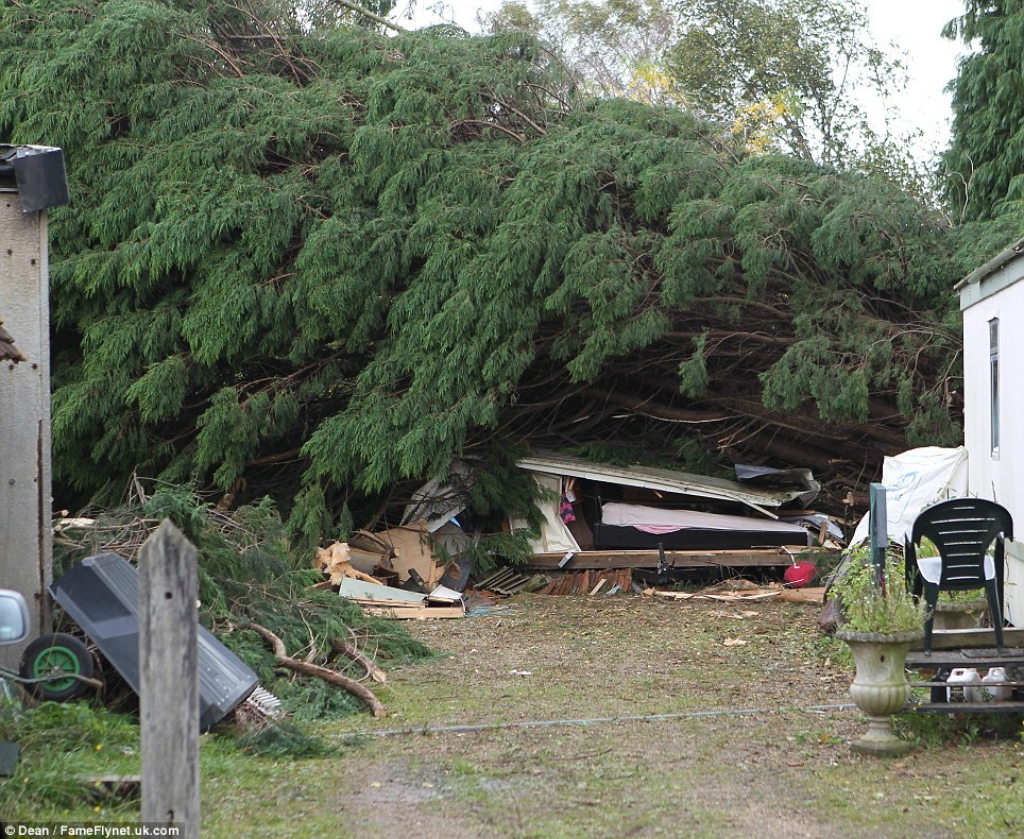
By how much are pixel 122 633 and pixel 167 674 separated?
337cm

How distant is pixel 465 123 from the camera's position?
15.2 metres

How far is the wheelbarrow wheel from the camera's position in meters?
6.54

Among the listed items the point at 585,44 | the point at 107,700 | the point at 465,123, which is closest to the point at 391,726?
the point at 107,700

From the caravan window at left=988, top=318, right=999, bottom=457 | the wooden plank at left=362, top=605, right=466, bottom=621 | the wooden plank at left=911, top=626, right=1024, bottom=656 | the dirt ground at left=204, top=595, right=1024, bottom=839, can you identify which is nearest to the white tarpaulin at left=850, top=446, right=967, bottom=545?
the caravan window at left=988, top=318, right=999, bottom=457

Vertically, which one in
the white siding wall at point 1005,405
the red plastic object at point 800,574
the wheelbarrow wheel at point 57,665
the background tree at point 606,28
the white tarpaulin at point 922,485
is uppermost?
the background tree at point 606,28

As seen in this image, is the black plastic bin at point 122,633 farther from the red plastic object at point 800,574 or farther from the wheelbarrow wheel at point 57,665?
the red plastic object at point 800,574

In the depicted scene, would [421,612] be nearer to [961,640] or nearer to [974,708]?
[961,640]

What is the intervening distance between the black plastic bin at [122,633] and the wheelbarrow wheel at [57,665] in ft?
0.41

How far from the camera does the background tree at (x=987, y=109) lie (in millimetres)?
20406

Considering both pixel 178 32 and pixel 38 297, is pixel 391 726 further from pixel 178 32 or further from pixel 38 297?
pixel 178 32

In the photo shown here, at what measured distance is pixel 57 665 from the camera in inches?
260

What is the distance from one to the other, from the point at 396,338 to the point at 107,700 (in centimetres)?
793

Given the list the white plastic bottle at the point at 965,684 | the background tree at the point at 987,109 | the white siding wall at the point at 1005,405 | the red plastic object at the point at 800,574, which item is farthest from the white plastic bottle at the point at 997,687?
the background tree at the point at 987,109

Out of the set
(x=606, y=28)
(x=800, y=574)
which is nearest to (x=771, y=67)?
(x=606, y=28)
